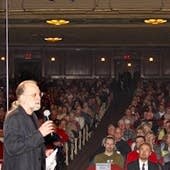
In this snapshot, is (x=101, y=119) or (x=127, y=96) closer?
(x=101, y=119)

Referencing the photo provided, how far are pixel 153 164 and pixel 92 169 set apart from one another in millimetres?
940

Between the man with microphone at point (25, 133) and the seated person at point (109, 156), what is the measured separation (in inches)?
167

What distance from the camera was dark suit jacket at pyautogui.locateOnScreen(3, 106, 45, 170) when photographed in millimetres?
4664

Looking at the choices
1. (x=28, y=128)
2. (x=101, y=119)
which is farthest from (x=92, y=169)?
(x=101, y=119)

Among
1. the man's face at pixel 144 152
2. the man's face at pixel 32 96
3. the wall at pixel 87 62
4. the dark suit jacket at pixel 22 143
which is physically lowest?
the man's face at pixel 144 152

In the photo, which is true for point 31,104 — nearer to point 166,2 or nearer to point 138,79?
point 166,2

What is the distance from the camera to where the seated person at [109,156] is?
29.9 feet

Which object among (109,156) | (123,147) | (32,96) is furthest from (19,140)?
(123,147)

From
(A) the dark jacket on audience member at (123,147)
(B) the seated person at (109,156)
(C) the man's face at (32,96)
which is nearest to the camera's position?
(C) the man's face at (32,96)

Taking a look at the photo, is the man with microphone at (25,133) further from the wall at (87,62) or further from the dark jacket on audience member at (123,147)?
the wall at (87,62)

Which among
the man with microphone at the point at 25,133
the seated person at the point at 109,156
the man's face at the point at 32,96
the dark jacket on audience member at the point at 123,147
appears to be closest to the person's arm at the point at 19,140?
the man with microphone at the point at 25,133

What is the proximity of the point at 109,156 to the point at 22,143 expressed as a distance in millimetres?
4689

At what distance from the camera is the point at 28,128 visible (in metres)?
4.83

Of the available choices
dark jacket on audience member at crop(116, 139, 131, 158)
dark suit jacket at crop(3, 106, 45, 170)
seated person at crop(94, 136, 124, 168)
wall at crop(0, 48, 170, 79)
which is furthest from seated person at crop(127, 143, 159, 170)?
wall at crop(0, 48, 170, 79)
